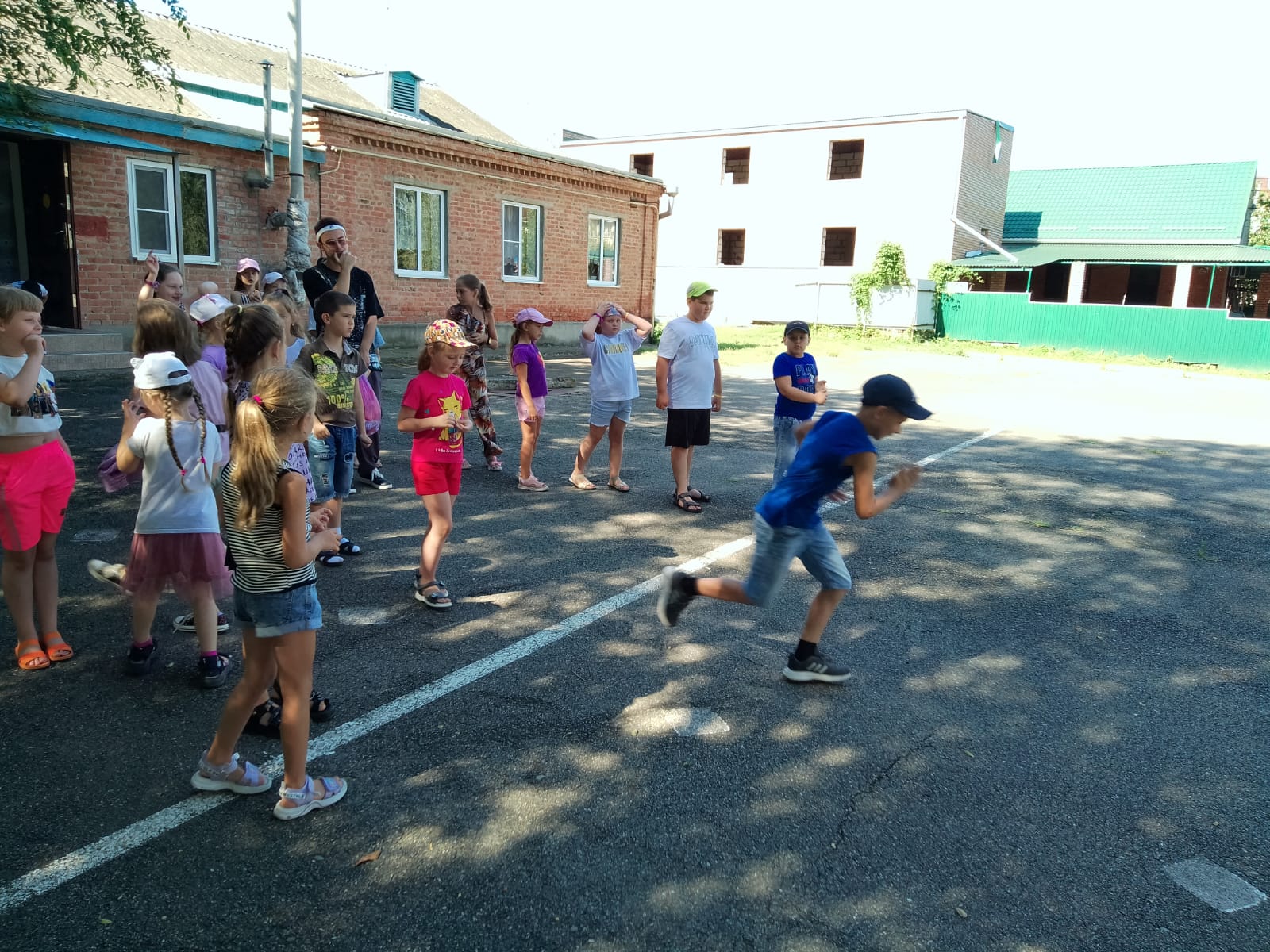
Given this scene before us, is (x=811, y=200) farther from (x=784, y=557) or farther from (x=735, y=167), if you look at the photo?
(x=784, y=557)

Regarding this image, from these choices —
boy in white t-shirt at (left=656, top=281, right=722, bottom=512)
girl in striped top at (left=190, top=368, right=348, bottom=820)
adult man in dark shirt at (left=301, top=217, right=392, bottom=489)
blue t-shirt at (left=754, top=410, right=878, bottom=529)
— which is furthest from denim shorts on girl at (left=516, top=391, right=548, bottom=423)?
girl in striped top at (left=190, top=368, right=348, bottom=820)

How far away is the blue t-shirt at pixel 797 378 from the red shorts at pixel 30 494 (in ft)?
15.5

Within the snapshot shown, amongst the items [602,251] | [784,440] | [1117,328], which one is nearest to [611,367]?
[784,440]

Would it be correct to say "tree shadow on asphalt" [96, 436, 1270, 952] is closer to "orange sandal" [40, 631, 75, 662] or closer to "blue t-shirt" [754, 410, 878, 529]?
"blue t-shirt" [754, 410, 878, 529]

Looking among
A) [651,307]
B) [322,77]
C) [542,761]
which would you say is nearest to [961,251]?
[651,307]

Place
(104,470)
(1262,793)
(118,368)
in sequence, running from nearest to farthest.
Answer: (1262,793) < (104,470) < (118,368)

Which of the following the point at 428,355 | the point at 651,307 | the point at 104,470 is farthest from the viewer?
the point at 651,307

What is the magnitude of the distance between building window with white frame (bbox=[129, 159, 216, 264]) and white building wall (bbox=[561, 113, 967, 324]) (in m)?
21.4

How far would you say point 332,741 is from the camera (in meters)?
3.76

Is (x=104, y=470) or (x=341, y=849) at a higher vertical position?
(x=104, y=470)

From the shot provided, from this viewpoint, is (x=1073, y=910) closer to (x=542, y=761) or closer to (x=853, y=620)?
(x=542, y=761)

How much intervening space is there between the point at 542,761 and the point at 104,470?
238 cm

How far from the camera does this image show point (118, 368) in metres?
13.9

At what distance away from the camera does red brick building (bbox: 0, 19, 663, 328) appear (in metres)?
14.0
